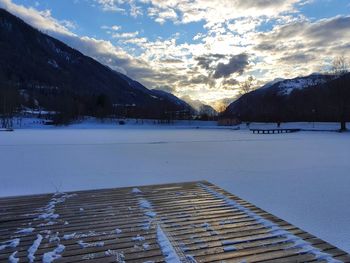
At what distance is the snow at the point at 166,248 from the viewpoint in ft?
9.27

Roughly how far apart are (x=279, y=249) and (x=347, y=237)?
1.23 meters

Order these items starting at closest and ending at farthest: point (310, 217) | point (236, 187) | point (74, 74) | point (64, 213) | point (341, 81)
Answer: point (64, 213) → point (310, 217) → point (236, 187) → point (341, 81) → point (74, 74)

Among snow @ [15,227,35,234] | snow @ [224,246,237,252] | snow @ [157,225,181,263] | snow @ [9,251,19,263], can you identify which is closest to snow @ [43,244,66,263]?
snow @ [9,251,19,263]

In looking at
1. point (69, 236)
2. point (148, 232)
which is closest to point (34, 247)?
point (69, 236)

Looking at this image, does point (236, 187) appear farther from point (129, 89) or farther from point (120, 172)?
point (129, 89)

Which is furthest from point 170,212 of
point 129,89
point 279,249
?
point 129,89

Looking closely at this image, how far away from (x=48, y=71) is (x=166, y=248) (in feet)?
432

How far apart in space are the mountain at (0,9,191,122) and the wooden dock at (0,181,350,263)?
79965mm

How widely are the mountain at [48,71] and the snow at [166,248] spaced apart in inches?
3198

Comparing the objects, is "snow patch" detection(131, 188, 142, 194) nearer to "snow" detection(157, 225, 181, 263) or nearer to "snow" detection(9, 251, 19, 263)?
"snow" detection(157, 225, 181, 263)

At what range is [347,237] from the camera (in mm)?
3713

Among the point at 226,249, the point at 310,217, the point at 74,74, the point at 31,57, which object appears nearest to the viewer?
the point at 226,249

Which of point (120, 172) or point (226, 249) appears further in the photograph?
point (120, 172)

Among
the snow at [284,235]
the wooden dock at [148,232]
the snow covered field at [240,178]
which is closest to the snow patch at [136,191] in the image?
the wooden dock at [148,232]
